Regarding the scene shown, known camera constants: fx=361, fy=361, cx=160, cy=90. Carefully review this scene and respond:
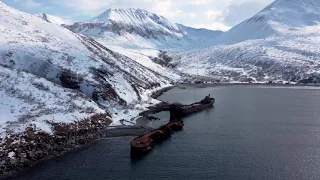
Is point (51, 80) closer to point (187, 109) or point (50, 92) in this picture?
point (50, 92)

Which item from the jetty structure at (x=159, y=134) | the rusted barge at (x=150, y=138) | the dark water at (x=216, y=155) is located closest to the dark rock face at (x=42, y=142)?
the dark water at (x=216, y=155)

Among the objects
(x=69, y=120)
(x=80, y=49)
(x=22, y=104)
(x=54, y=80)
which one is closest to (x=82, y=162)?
(x=69, y=120)

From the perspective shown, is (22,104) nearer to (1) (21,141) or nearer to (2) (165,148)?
(1) (21,141)

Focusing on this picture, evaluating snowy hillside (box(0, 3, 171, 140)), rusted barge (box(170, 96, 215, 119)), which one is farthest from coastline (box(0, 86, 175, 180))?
rusted barge (box(170, 96, 215, 119))

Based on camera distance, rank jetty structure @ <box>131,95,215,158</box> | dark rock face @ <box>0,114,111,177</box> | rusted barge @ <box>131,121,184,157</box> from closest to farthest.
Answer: dark rock face @ <box>0,114,111,177</box>, rusted barge @ <box>131,121,184,157</box>, jetty structure @ <box>131,95,215,158</box>

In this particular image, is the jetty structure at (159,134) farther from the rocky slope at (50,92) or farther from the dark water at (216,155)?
the rocky slope at (50,92)

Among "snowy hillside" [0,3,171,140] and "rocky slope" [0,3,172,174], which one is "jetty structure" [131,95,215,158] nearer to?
"rocky slope" [0,3,172,174]

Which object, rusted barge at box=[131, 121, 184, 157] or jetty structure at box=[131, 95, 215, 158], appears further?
jetty structure at box=[131, 95, 215, 158]

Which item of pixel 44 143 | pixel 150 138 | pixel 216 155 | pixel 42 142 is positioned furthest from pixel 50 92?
pixel 216 155

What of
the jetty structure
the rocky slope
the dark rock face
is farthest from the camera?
the rocky slope
